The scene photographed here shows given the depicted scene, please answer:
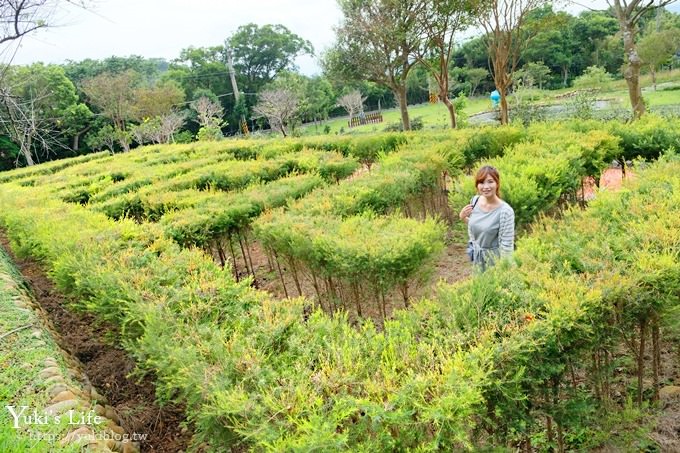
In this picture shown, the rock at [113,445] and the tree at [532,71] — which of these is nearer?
the rock at [113,445]

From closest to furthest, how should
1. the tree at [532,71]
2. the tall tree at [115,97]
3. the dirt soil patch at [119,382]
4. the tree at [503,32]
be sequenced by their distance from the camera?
the dirt soil patch at [119,382] < the tree at [503,32] < the tall tree at [115,97] < the tree at [532,71]

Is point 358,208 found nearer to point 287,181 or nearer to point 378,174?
point 378,174

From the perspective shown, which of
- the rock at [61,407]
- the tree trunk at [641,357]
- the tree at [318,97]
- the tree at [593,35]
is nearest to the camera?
the rock at [61,407]

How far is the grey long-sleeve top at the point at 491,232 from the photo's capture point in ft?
12.7

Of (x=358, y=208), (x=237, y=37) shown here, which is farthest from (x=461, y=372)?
(x=237, y=37)

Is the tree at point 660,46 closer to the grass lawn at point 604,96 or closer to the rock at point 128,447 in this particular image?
the grass lawn at point 604,96

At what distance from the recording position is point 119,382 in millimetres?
4301

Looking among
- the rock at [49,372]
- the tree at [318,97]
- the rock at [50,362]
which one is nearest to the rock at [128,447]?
the rock at [49,372]

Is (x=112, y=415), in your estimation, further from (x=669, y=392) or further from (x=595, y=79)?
(x=595, y=79)

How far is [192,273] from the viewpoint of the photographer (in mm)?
3633

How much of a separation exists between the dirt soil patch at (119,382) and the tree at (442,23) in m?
13.0

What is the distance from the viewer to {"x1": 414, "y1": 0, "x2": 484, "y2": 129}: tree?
43.2ft

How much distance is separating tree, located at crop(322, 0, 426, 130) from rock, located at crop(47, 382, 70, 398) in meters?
→ 14.3

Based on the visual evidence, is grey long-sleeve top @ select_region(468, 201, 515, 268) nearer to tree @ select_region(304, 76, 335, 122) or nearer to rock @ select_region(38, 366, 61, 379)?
rock @ select_region(38, 366, 61, 379)
